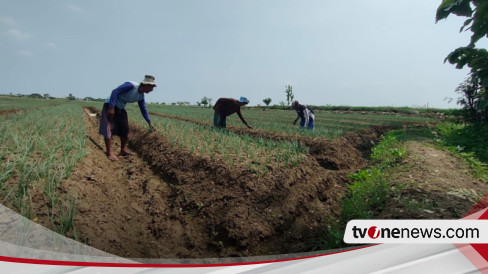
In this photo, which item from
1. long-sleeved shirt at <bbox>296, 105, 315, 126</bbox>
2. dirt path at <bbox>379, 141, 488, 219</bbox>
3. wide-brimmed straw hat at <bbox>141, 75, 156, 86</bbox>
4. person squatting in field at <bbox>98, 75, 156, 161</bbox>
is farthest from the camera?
long-sleeved shirt at <bbox>296, 105, 315, 126</bbox>

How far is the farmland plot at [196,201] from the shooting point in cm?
132

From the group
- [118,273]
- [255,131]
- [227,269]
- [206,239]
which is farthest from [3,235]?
[255,131]

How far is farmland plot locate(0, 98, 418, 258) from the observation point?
A: 4.34ft

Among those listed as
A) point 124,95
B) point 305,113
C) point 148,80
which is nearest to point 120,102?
point 124,95

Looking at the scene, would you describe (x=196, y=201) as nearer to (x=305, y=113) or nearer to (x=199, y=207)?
(x=199, y=207)

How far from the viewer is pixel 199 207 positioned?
2.29m

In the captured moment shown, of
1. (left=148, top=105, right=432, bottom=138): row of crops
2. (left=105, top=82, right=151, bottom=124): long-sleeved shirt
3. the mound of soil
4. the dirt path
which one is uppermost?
(left=105, top=82, right=151, bottom=124): long-sleeved shirt

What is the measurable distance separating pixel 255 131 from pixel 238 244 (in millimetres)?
5316

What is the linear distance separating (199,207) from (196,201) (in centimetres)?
10

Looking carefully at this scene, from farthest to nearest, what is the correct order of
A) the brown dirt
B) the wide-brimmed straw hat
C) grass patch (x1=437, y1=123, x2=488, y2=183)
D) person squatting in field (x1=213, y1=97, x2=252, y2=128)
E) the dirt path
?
person squatting in field (x1=213, y1=97, x2=252, y2=128)
grass patch (x1=437, y1=123, x2=488, y2=183)
the wide-brimmed straw hat
the dirt path
the brown dirt

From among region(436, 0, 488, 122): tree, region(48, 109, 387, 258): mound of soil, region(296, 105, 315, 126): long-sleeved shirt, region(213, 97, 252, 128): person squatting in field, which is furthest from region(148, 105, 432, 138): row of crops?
region(436, 0, 488, 122): tree

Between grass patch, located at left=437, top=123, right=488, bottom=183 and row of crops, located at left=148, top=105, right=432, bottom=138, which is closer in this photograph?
grass patch, located at left=437, top=123, right=488, bottom=183

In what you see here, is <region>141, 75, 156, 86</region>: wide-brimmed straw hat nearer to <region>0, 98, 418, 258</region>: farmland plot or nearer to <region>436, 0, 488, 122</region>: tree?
<region>0, 98, 418, 258</region>: farmland plot

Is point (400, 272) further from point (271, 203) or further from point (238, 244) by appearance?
point (271, 203)
